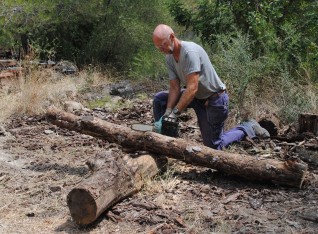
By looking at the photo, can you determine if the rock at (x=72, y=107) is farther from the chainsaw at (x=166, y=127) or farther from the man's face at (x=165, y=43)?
the man's face at (x=165, y=43)

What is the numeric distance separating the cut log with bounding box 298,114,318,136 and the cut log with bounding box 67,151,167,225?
2.30m

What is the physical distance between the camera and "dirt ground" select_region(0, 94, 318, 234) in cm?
384

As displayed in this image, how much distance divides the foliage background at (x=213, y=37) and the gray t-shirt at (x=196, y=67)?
1800 millimetres

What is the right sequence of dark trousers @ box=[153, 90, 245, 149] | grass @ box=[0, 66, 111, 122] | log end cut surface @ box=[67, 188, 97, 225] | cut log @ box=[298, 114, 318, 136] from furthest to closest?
1. grass @ box=[0, 66, 111, 122]
2. cut log @ box=[298, 114, 318, 136]
3. dark trousers @ box=[153, 90, 245, 149]
4. log end cut surface @ box=[67, 188, 97, 225]

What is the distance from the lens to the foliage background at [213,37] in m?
7.38

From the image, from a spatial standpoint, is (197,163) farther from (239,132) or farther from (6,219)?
(6,219)

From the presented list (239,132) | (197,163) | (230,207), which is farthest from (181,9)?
(230,207)

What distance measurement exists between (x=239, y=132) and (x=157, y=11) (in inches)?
384

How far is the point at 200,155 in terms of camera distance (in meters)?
4.75

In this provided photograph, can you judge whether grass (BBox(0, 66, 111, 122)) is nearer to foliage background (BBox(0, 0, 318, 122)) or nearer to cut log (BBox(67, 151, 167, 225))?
foliage background (BBox(0, 0, 318, 122))

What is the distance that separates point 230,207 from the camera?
13.6 feet

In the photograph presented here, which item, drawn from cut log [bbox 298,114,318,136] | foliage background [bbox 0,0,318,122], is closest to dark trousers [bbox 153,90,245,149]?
cut log [bbox 298,114,318,136]

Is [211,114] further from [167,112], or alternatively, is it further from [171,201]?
[171,201]

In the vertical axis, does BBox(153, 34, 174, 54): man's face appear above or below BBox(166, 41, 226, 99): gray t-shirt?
above
